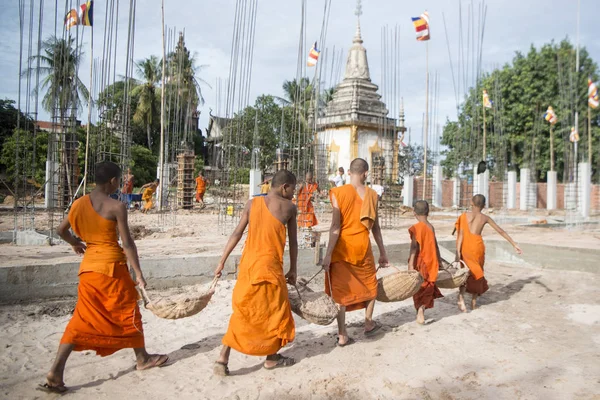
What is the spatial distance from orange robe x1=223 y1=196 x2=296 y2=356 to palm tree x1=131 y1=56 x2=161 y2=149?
28.8 meters

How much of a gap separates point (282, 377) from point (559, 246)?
22.5ft

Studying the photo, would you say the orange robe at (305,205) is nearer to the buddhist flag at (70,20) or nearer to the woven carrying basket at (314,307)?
the woven carrying basket at (314,307)

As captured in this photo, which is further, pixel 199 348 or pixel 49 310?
pixel 49 310

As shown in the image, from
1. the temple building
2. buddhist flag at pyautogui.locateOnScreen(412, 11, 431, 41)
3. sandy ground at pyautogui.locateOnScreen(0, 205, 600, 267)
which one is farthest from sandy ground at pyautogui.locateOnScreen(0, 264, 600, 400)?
the temple building

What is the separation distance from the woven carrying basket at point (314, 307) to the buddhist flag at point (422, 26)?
54.6ft

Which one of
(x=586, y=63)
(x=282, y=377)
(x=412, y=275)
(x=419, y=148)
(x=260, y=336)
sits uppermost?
(x=586, y=63)

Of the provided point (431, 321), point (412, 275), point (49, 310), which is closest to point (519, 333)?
point (431, 321)

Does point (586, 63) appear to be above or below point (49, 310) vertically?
above

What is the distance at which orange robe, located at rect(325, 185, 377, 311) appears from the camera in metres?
4.10

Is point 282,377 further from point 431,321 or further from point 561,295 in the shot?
point 561,295

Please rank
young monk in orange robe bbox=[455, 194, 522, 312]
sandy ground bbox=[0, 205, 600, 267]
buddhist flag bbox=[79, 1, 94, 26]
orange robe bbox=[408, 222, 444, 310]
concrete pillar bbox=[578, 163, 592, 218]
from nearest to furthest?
orange robe bbox=[408, 222, 444, 310] → young monk in orange robe bbox=[455, 194, 522, 312] → sandy ground bbox=[0, 205, 600, 267] → buddhist flag bbox=[79, 1, 94, 26] → concrete pillar bbox=[578, 163, 592, 218]

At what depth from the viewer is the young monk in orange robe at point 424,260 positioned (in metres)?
4.82

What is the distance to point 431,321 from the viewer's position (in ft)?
16.3

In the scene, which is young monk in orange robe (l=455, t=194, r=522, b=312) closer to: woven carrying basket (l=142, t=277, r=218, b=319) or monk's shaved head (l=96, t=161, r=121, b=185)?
woven carrying basket (l=142, t=277, r=218, b=319)
